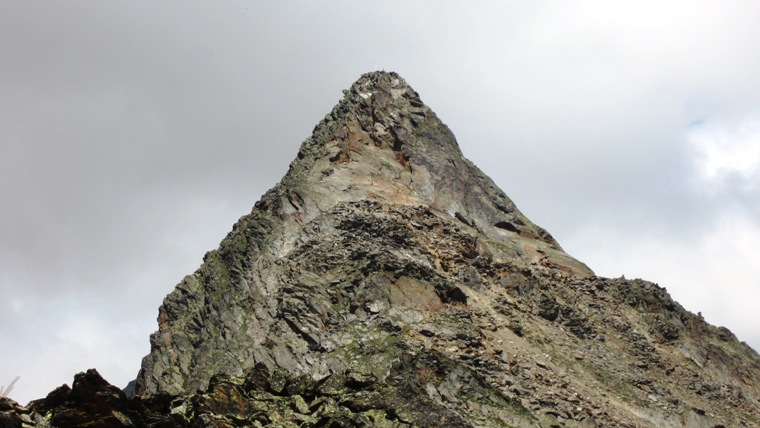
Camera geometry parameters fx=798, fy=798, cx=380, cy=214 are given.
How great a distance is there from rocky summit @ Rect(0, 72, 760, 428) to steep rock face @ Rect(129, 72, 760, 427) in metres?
0.19

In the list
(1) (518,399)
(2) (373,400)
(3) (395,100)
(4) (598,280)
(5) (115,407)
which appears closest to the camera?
(5) (115,407)

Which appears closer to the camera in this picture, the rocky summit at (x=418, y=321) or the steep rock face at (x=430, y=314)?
the rocky summit at (x=418, y=321)

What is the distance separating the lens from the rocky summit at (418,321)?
6556 cm

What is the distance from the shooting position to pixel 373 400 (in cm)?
5097

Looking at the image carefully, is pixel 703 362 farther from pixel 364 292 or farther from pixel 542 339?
pixel 364 292

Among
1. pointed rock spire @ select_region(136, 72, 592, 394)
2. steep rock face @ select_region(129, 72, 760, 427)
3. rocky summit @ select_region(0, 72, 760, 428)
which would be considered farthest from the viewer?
pointed rock spire @ select_region(136, 72, 592, 394)

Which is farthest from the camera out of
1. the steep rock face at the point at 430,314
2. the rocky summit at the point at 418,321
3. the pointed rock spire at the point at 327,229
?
the pointed rock spire at the point at 327,229

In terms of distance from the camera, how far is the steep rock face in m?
70.3

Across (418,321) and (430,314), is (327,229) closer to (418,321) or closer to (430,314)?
(430,314)

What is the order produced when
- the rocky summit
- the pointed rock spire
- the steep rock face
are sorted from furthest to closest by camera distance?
the pointed rock spire
the steep rock face
the rocky summit

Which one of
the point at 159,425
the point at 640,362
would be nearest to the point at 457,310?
the point at 640,362

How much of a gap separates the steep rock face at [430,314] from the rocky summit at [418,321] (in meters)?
0.19

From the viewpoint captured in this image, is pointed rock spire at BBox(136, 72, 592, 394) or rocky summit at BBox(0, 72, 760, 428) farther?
pointed rock spire at BBox(136, 72, 592, 394)

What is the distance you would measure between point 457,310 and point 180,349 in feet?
95.0
